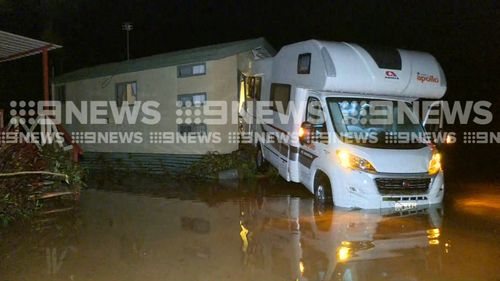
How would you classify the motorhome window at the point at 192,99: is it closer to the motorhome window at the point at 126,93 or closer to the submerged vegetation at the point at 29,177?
the motorhome window at the point at 126,93

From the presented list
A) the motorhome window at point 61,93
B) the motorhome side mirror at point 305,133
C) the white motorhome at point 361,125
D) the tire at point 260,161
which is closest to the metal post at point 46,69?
the white motorhome at point 361,125

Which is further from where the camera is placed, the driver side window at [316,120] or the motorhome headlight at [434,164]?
the driver side window at [316,120]

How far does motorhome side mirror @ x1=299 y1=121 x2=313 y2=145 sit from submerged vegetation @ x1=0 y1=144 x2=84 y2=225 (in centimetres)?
453

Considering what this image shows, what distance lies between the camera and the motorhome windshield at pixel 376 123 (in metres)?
9.07

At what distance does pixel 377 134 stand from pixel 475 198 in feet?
9.56

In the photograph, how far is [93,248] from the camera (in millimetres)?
7004

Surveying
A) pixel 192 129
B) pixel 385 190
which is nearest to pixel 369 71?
pixel 385 190

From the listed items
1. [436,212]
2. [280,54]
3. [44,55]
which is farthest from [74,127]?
[436,212]

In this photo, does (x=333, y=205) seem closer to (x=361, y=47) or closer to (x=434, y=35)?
(x=361, y=47)

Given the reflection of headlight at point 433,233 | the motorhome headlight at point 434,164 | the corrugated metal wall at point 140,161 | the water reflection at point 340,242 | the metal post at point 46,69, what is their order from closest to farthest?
the water reflection at point 340,242, the reflection of headlight at point 433,233, the motorhome headlight at point 434,164, the metal post at point 46,69, the corrugated metal wall at point 140,161

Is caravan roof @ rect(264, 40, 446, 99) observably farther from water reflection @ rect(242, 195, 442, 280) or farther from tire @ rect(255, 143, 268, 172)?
tire @ rect(255, 143, 268, 172)

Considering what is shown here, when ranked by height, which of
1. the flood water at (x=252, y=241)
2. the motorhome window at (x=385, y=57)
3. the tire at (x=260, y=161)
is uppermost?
the motorhome window at (x=385, y=57)

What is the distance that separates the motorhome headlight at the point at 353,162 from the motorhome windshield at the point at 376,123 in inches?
13.0

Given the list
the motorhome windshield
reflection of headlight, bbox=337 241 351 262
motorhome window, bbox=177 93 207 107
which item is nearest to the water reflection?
reflection of headlight, bbox=337 241 351 262
